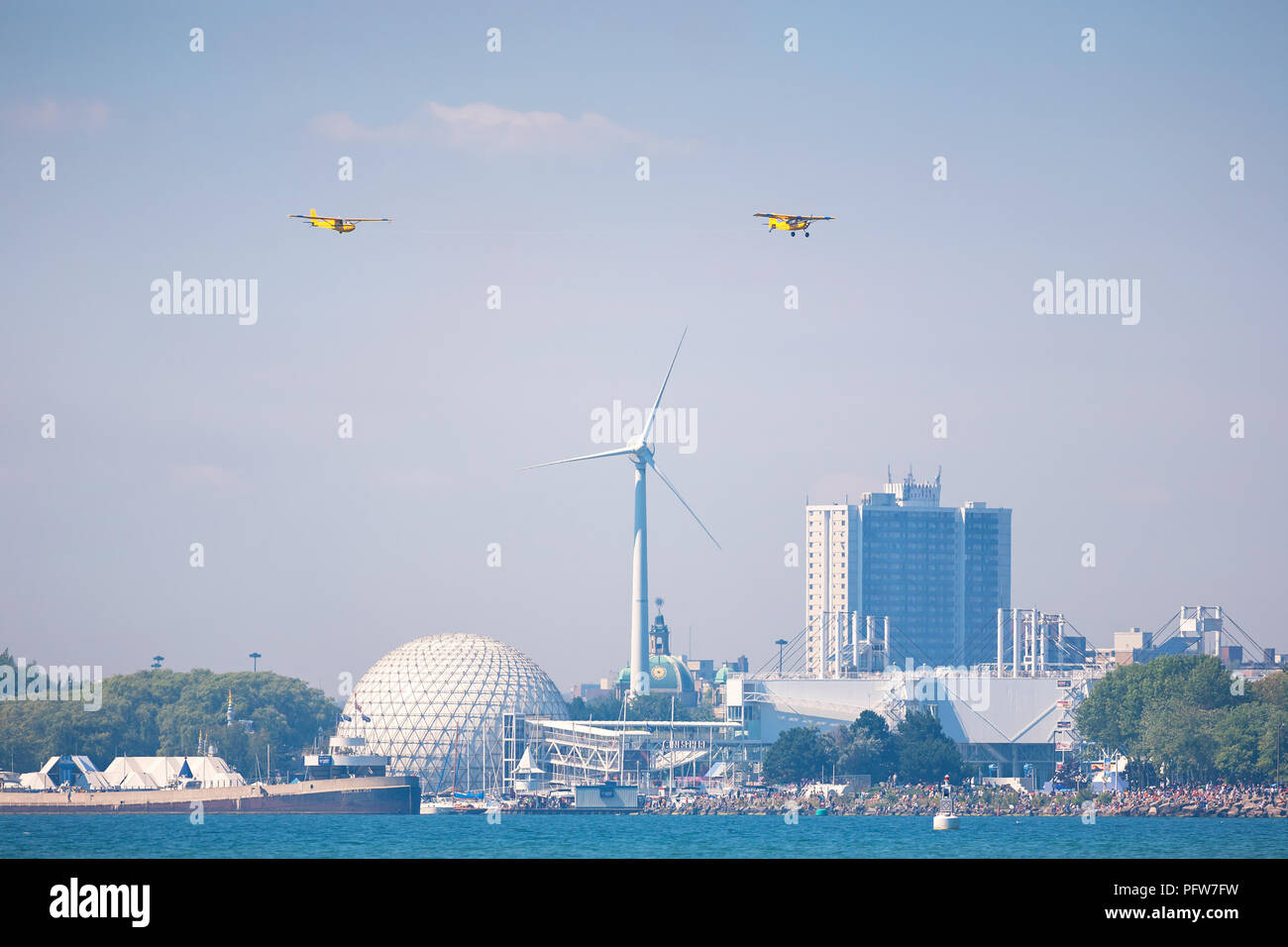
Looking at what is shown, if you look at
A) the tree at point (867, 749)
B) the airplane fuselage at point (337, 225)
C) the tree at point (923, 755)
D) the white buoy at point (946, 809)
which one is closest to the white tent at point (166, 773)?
the tree at point (867, 749)

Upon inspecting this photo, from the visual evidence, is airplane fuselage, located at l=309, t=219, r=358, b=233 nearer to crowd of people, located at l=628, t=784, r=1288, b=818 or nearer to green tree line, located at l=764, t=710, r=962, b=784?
crowd of people, located at l=628, t=784, r=1288, b=818

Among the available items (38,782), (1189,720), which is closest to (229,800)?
(38,782)

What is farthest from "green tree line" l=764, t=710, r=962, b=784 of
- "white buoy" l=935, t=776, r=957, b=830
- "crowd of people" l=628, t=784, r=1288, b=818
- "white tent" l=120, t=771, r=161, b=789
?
"white tent" l=120, t=771, r=161, b=789

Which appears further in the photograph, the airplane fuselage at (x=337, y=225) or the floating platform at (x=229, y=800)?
the floating platform at (x=229, y=800)

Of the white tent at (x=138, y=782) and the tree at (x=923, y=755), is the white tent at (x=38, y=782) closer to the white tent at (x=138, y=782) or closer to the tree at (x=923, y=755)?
→ the white tent at (x=138, y=782)

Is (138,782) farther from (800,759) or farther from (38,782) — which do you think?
(800,759)
